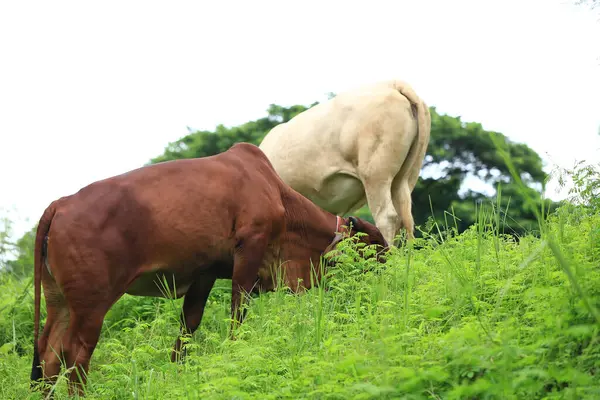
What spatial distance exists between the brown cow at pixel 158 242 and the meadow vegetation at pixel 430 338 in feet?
1.25

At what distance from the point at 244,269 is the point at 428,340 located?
2924 mm

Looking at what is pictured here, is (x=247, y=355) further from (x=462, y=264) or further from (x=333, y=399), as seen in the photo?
(x=462, y=264)

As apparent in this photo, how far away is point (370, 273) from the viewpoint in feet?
23.0

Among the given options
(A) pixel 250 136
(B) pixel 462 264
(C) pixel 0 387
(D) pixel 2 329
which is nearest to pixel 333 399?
(B) pixel 462 264

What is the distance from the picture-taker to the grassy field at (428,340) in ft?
13.4

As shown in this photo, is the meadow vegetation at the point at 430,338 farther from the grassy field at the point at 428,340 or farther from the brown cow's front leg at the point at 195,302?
the brown cow's front leg at the point at 195,302

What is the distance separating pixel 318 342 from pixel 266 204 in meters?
2.58

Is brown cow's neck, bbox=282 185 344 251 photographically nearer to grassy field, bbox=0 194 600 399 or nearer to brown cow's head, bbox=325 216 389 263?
brown cow's head, bbox=325 216 389 263

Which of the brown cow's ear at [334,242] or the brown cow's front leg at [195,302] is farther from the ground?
the brown cow's ear at [334,242]

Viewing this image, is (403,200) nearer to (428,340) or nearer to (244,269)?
(244,269)

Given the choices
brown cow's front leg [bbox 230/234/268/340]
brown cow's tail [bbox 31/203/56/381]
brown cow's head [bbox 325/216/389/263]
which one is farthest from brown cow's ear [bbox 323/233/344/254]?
brown cow's tail [bbox 31/203/56/381]

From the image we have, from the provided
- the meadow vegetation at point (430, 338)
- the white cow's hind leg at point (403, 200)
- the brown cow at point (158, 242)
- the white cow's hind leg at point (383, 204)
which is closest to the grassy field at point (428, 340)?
the meadow vegetation at point (430, 338)

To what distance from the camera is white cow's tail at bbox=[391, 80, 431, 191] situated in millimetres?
10938

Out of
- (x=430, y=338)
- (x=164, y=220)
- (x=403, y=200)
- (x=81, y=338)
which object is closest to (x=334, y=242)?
(x=164, y=220)
